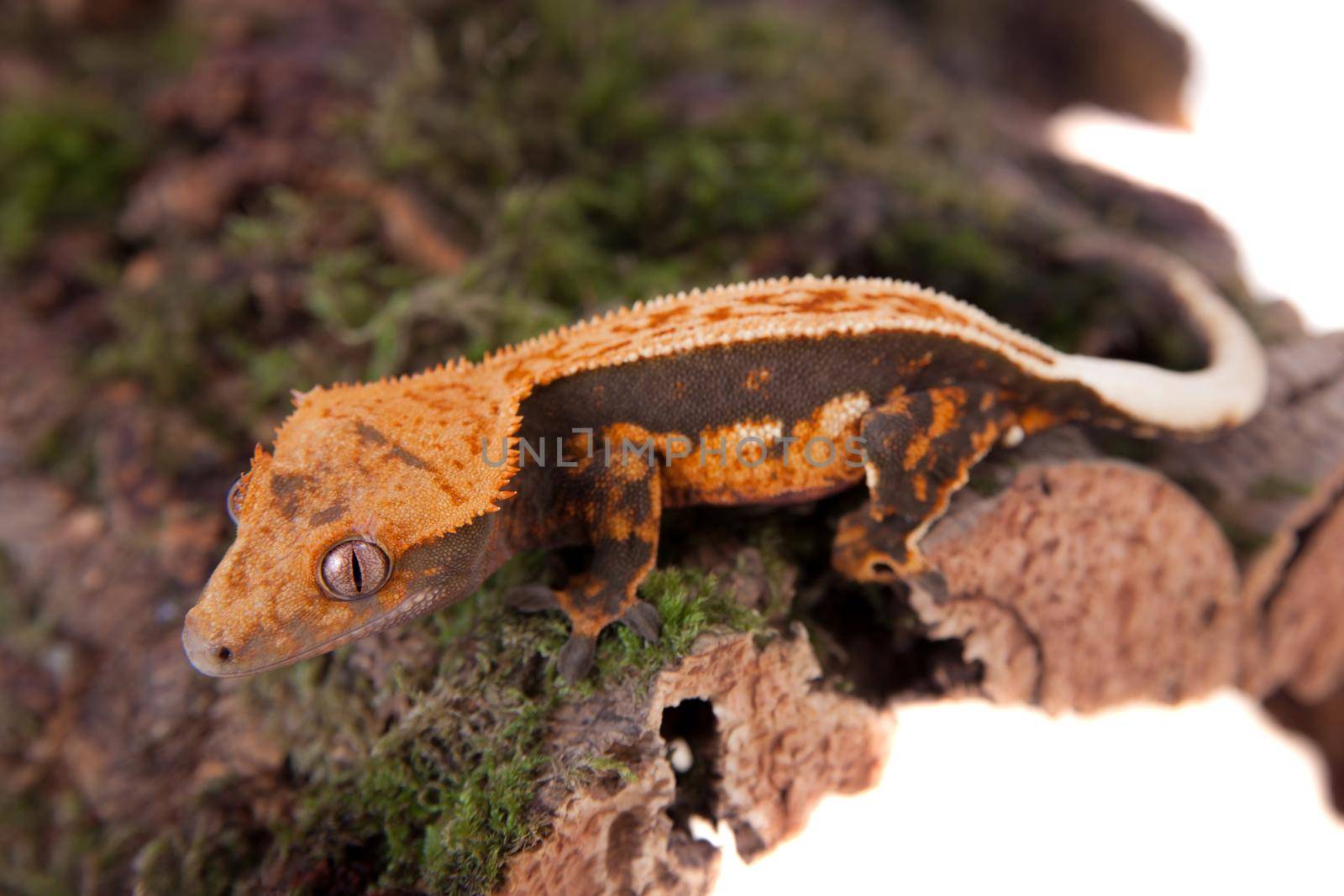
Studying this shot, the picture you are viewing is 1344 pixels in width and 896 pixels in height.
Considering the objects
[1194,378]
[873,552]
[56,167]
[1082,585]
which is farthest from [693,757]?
[56,167]

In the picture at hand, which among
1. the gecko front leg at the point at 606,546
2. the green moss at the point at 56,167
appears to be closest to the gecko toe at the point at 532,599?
the gecko front leg at the point at 606,546

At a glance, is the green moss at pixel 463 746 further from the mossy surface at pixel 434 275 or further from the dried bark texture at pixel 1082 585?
the dried bark texture at pixel 1082 585

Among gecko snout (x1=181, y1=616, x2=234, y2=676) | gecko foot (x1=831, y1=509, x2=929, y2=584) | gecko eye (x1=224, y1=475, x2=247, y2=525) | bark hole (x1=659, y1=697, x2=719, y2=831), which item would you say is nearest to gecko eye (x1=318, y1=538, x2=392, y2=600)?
gecko snout (x1=181, y1=616, x2=234, y2=676)

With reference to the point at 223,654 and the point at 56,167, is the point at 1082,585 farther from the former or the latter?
the point at 56,167

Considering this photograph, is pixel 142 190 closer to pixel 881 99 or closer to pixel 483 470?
pixel 483 470

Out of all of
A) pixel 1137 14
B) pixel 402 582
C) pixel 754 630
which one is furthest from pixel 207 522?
pixel 1137 14

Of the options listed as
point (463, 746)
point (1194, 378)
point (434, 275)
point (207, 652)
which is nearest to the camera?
point (207, 652)

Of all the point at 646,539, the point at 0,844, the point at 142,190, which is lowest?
the point at 0,844
